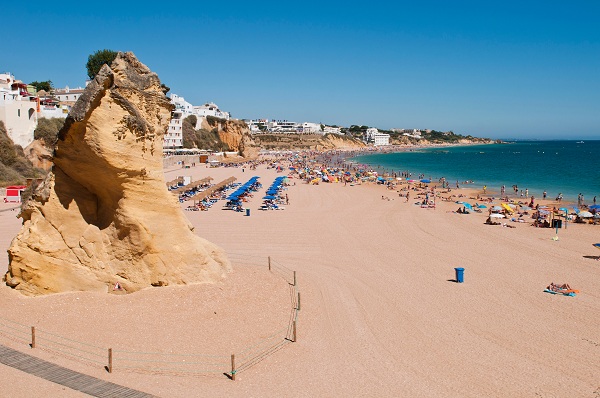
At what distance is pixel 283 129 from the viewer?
15300 centimetres

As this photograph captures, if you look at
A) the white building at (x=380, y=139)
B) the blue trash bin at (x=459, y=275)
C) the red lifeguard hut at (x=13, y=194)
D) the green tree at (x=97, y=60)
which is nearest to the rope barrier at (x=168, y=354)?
the blue trash bin at (x=459, y=275)

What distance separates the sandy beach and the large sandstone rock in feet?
1.64

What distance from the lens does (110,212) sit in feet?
33.7

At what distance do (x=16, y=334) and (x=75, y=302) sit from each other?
135cm

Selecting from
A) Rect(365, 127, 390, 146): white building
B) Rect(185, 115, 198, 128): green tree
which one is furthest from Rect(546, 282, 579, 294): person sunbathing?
Rect(365, 127, 390, 146): white building

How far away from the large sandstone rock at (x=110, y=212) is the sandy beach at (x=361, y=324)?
500 mm

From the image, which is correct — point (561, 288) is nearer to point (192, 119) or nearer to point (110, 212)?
point (110, 212)

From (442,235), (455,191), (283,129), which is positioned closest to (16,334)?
(442,235)

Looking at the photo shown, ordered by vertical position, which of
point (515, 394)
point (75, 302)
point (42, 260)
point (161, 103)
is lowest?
point (515, 394)

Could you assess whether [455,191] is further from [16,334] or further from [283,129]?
[283,129]

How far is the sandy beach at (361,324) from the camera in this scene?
7363 millimetres

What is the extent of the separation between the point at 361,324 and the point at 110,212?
19.8ft

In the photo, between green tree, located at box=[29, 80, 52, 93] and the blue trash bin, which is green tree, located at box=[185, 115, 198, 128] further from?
the blue trash bin

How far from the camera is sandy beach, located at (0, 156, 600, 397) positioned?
736cm
